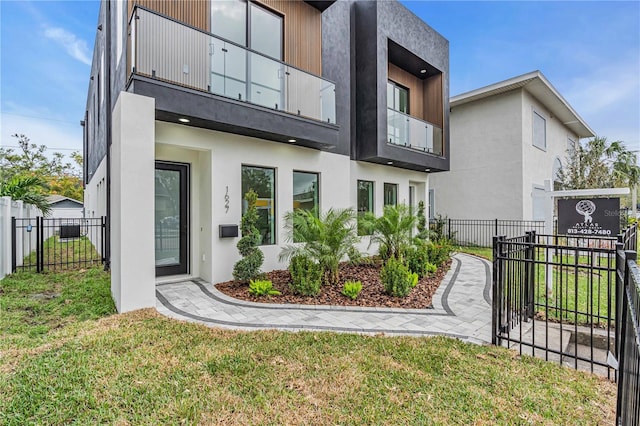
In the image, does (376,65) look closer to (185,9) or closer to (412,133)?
(412,133)

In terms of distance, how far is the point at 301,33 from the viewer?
8227 millimetres

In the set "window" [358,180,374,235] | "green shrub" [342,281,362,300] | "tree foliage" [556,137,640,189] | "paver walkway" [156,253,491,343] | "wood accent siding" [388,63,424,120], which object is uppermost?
"wood accent siding" [388,63,424,120]

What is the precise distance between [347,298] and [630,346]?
4.36 m

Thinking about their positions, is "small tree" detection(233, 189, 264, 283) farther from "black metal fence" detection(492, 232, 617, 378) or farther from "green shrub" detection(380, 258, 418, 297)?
"black metal fence" detection(492, 232, 617, 378)

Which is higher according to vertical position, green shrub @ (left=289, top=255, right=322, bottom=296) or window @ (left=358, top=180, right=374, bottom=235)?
window @ (left=358, top=180, right=374, bottom=235)

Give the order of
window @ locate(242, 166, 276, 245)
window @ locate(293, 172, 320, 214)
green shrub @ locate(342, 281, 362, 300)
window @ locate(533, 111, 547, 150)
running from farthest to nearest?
window @ locate(533, 111, 547, 150), window @ locate(293, 172, 320, 214), window @ locate(242, 166, 276, 245), green shrub @ locate(342, 281, 362, 300)

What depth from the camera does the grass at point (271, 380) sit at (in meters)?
2.49

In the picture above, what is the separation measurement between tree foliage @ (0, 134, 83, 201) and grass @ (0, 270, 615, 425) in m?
26.3

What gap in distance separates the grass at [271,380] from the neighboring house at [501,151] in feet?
38.2

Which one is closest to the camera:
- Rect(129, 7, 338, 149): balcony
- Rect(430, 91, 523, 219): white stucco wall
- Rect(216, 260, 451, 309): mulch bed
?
Rect(129, 7, 338, 149): balcony

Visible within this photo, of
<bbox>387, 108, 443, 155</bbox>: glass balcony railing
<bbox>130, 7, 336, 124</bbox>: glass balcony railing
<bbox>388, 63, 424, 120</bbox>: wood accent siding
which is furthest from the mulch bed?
<bbox>388, 63, 424, 120</bbox>: wood accent siding

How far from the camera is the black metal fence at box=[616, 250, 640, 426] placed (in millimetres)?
1496

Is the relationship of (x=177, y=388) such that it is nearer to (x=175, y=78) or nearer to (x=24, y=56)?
(x=175, y=78)

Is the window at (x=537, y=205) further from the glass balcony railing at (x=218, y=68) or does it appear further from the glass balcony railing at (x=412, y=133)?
the glass balcony railing at (x=218, y=68)
